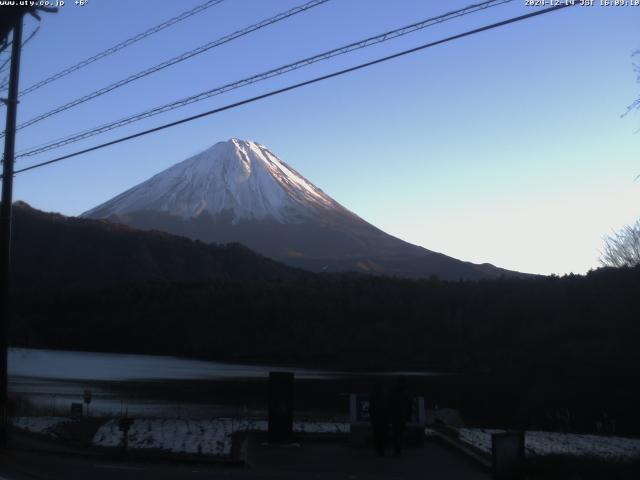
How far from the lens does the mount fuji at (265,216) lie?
152m

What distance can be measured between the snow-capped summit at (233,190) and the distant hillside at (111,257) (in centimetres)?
3734

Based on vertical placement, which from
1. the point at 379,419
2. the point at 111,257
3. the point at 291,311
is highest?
the point at 111,257

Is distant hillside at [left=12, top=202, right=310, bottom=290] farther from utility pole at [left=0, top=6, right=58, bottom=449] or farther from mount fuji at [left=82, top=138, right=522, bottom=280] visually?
utility pole at [left=0, top=6, right=58, bottom=449]

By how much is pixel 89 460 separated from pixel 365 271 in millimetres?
129195

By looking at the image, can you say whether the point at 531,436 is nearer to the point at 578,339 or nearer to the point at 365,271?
the point at 578,339

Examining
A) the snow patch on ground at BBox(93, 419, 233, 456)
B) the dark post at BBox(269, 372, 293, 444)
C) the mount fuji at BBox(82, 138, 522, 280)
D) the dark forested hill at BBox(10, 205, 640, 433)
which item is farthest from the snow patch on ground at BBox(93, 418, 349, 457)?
the mount fuji at BBox(82, 138, 522, 280)

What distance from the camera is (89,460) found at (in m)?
15.2

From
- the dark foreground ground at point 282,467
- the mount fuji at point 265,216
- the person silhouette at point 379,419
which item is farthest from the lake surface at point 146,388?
the mount fuji at point 265,216

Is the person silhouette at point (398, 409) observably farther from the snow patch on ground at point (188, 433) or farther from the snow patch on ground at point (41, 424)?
the snow patch on ground at point (41, 424)

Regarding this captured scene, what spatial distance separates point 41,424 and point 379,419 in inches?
342

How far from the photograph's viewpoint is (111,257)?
116000 millimetres

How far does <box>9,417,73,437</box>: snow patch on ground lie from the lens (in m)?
19.0

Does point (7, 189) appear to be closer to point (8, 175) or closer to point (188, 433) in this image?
point (8, 175)

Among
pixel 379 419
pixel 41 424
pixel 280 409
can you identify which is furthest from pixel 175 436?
pixel 379 419
